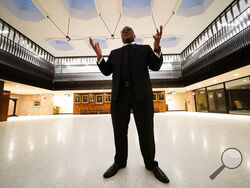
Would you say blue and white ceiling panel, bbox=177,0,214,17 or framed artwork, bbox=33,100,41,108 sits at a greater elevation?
blue and white ceiling panel, bbox=177,0,214,17

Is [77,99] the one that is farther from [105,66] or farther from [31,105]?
[105,66]

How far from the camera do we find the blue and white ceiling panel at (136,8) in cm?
475

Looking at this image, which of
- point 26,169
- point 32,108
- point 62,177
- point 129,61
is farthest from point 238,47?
point 32,108

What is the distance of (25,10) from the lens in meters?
4.97

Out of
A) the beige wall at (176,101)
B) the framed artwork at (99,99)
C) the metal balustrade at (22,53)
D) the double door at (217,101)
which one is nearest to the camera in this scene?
the metal balustrade at (22,53)

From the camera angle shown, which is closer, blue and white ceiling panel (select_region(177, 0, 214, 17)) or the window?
blue and white ceiling panel (select_region(177, 0, 214, 17))

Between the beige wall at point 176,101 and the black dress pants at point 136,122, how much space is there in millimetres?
15134

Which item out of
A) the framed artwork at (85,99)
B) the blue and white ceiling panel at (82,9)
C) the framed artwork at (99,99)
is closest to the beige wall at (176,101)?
the framed artwork at (99,99)

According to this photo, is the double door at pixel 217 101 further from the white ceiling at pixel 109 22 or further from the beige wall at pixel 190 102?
the white ceiling at pixel 109 22

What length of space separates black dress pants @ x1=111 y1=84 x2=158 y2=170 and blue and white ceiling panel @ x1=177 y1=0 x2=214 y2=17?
615 centimetres

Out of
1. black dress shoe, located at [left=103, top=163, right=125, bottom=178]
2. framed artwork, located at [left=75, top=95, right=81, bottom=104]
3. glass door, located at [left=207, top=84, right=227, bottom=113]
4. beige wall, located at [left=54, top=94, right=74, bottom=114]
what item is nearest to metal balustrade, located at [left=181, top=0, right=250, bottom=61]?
glass door, located at [left=207, top=84, right=227, bottom=113]

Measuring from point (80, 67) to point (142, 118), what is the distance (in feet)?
34.3

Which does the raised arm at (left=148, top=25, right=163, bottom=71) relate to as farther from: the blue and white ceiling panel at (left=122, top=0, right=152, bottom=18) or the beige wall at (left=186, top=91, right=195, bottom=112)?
the beige wall at (left=186, top=91, right=195, bottom=112)

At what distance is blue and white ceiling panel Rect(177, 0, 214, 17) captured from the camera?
4.83 meters
